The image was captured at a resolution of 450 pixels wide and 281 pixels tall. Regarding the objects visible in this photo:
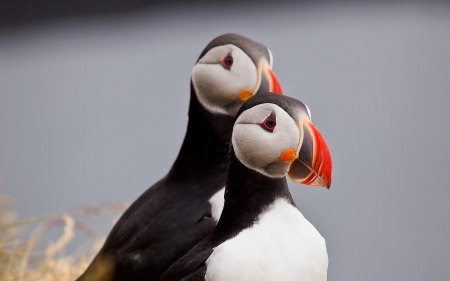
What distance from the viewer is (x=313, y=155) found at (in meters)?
3.17

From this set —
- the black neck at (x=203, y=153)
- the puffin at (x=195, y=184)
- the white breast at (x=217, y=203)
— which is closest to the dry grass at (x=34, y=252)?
the puffin at (x=195, y=184)

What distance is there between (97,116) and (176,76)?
54.4 inches

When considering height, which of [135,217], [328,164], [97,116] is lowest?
[97,116]

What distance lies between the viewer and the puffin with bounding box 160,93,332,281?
311cm

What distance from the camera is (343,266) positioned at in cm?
1042

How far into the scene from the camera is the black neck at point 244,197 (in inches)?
130

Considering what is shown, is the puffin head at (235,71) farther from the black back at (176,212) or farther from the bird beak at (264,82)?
the black back at (176,212)

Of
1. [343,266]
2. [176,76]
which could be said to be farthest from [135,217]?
[176,76]

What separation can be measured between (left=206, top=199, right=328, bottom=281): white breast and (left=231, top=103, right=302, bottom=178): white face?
0.70 feet

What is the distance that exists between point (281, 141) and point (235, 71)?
1.31 m

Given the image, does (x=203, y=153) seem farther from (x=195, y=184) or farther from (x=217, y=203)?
(x=217, y=203)

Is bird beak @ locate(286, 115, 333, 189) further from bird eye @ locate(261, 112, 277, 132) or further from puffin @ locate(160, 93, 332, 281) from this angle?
bird eye @ locate(261, 112, 277, 132)

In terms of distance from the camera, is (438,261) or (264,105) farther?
(438,261)

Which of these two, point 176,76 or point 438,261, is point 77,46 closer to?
point 176,76
